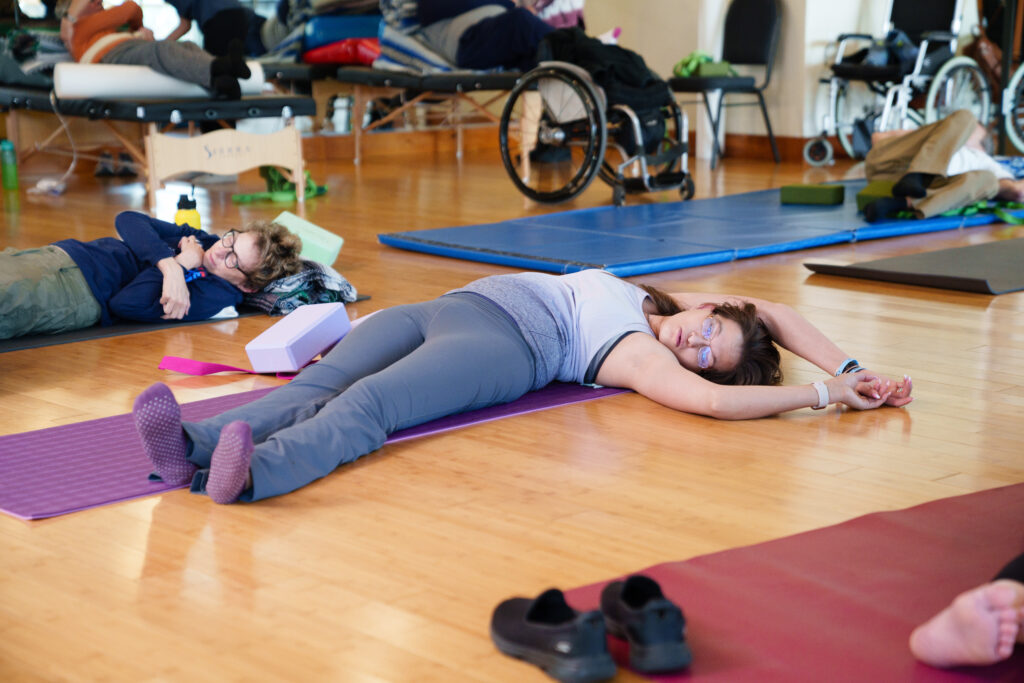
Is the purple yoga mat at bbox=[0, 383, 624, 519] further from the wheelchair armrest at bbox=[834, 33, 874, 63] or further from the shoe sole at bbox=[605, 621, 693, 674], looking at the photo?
the wheelchair armrest at bbox=[834, 33, 874, 63]

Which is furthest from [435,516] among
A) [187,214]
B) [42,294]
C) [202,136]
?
[202,136]

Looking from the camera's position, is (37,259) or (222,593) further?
(37,259)

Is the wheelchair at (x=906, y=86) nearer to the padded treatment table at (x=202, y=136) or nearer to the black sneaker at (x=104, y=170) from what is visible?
the padded treatment table at (x=202, y=136)

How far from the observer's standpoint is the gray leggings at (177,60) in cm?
596

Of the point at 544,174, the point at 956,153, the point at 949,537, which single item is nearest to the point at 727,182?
the point at 544,174

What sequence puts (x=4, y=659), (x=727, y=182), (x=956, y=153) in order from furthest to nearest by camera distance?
(x=727, y=182) < (x=956, y=153) < (x=4, y=659)

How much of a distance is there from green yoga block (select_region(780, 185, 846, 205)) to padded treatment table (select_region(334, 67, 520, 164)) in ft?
7.29

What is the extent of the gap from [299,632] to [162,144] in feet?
15.6

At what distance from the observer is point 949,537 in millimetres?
1731

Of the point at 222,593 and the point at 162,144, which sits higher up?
the point at 162,144

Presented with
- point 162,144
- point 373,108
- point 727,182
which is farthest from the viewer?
point 373,108

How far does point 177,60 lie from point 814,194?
10.9ft

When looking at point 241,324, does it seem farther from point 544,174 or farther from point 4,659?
point 544,174

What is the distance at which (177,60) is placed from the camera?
19.6 feet
